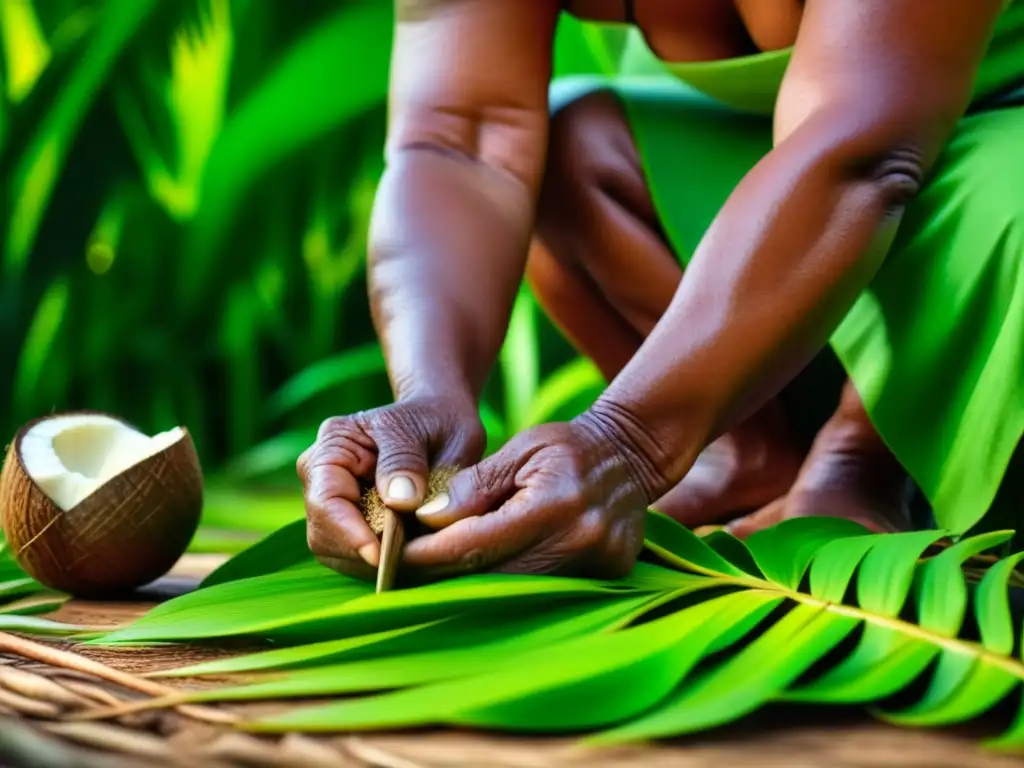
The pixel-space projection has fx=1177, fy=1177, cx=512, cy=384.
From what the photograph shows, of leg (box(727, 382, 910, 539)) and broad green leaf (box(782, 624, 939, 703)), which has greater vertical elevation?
broad green leaf (box(782, 624, 939, 703))

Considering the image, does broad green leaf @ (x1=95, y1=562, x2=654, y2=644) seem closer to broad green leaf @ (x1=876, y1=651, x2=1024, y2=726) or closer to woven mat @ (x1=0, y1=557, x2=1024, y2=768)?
woven mat @ (x1=0, y1=557, x2=1024, y2=768)

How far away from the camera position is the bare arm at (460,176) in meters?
0.90

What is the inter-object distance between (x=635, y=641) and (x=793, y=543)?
0.79ft

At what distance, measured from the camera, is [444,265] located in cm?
93

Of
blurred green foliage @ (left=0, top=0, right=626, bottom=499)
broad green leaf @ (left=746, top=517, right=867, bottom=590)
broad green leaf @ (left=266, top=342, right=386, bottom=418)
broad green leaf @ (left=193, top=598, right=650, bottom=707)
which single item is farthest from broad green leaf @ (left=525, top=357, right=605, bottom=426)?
broad green leaf @ (left=193, top=598, right=650, bottom=707)

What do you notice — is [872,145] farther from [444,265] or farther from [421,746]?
[421,746]

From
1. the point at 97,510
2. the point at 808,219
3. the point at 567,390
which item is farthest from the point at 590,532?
the point at 567,390

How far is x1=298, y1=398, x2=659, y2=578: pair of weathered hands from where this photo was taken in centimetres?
64

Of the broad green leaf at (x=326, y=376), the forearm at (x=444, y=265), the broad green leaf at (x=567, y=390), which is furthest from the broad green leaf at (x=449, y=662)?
the broad green leaf at (x=326, y=376)

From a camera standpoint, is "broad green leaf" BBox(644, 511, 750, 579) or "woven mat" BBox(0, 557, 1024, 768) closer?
"woven mat" BBox(0, 557, 1024, 768)

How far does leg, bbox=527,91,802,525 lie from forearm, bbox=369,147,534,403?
104 millimetres

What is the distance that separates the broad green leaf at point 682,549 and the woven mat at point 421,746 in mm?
179

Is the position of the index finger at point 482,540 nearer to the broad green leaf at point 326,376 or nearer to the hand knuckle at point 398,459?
the hand knuckle at point 398,459

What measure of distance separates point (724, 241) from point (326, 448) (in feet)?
0.93
